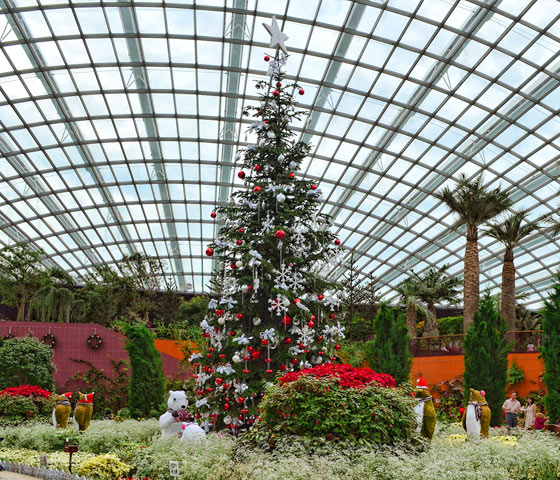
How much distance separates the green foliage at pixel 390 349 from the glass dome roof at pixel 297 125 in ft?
38.8

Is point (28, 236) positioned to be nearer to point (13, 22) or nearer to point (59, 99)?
point (59, 99)

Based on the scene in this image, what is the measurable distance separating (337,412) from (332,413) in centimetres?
9

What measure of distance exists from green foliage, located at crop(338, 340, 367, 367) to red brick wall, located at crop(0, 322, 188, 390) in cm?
855

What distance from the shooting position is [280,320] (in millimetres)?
11453

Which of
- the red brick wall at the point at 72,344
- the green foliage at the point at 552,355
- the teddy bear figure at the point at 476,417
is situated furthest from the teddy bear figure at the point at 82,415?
the red brick wall at the point at 72,344

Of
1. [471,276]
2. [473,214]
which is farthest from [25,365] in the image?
[473,214]

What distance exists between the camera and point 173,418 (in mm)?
10484

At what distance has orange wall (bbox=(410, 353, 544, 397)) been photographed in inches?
757

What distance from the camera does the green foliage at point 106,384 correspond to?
2181 cm

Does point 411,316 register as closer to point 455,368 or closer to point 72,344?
point 455,368

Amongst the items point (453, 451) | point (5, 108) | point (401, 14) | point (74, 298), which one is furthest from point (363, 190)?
point (453, 451)

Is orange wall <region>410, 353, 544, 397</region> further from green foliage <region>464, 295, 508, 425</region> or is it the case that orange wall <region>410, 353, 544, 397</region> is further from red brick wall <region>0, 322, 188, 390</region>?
red brick wall <region>0, 322, 188, 390</region>

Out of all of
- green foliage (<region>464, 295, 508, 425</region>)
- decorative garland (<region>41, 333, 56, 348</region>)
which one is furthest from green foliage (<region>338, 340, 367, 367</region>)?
decorative garland (<region>41, 333, 56, 348</region>)

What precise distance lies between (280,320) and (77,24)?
1976 centimetres
